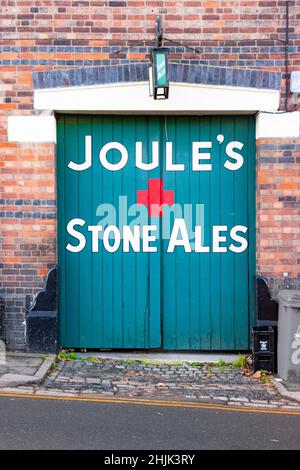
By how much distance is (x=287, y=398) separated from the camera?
22.3ft

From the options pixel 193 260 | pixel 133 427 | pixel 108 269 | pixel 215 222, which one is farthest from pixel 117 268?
pixel 133 427

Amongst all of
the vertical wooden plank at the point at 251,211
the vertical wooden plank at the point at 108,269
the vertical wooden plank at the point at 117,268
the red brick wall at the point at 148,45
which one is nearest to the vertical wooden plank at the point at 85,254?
the vertical wooden plank at the point at 108,269

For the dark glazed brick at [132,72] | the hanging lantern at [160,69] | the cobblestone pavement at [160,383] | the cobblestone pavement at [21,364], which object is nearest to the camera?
the cobblestone pavement at [160,383]

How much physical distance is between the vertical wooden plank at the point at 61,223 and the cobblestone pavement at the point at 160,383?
620 millimetres

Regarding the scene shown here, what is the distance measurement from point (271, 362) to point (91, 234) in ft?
9.15

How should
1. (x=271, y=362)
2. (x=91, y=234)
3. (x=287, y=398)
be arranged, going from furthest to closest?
(x=91, y=234), (x=271, y=362), (x=287, y=398)

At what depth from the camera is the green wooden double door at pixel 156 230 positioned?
335 inches

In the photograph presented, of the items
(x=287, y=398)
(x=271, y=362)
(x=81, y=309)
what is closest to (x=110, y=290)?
(x=81, y=309)

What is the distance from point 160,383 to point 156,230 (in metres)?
2.13

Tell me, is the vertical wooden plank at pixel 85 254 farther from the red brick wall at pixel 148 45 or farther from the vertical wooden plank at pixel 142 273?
the vertical wooden plank at pixel 142 273

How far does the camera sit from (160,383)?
729 cm

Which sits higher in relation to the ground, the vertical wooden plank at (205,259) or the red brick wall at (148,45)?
the red brick wall at (148,45)

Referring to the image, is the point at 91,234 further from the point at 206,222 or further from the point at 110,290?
the point at 206,222

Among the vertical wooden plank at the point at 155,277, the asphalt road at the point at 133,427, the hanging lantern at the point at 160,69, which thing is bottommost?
the asphalt road at the point at 133,427
